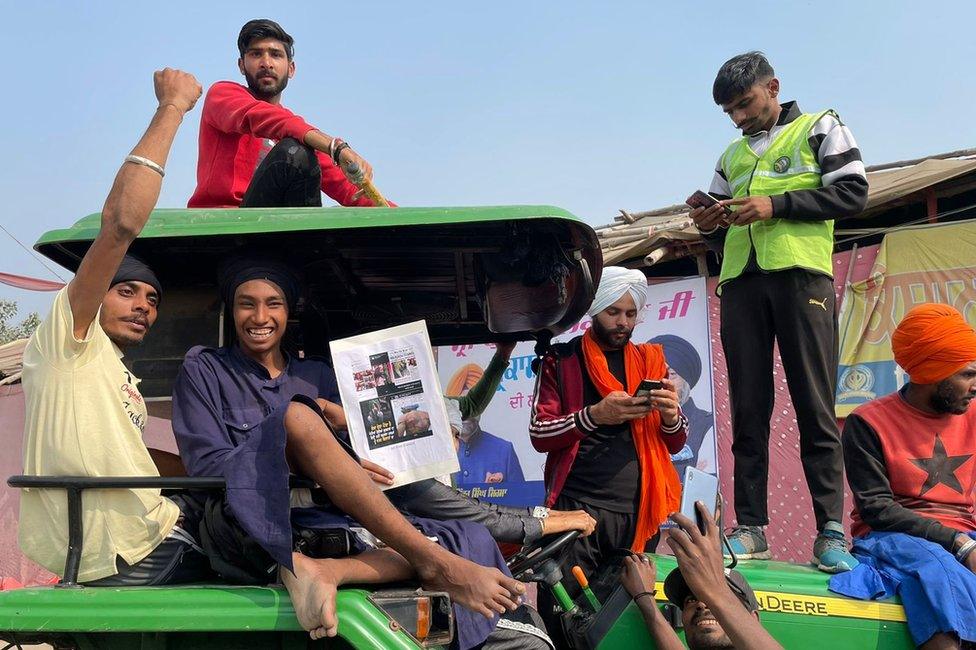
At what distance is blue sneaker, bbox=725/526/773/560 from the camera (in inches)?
140

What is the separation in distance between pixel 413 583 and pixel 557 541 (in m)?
0.59

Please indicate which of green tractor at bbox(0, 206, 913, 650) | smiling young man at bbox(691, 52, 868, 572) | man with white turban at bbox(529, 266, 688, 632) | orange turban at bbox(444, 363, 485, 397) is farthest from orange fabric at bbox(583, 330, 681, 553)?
orange turban at bbox(444, 363, 485, 397)

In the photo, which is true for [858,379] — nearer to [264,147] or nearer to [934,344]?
[934,344]

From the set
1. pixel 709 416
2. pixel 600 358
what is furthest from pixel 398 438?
pixel 709 416

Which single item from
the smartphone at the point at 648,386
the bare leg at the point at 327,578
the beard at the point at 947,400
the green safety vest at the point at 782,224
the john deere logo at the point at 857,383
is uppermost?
the green safety vest at the point at 782,224

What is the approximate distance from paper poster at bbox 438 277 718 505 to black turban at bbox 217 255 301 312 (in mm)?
5233

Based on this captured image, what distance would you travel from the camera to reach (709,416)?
893 cm

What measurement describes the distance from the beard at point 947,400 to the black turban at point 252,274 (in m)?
2.30

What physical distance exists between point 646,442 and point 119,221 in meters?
2.35

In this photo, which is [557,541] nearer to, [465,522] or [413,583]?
[465,522]

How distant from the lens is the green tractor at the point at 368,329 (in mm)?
2258

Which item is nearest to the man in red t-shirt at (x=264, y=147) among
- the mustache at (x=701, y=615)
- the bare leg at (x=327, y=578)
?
the bare leg at (x=327, y=578)

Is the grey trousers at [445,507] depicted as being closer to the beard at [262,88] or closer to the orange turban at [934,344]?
the orange turban at [934,344]

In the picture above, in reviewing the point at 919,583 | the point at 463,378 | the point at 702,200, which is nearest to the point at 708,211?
the point at 702,200
